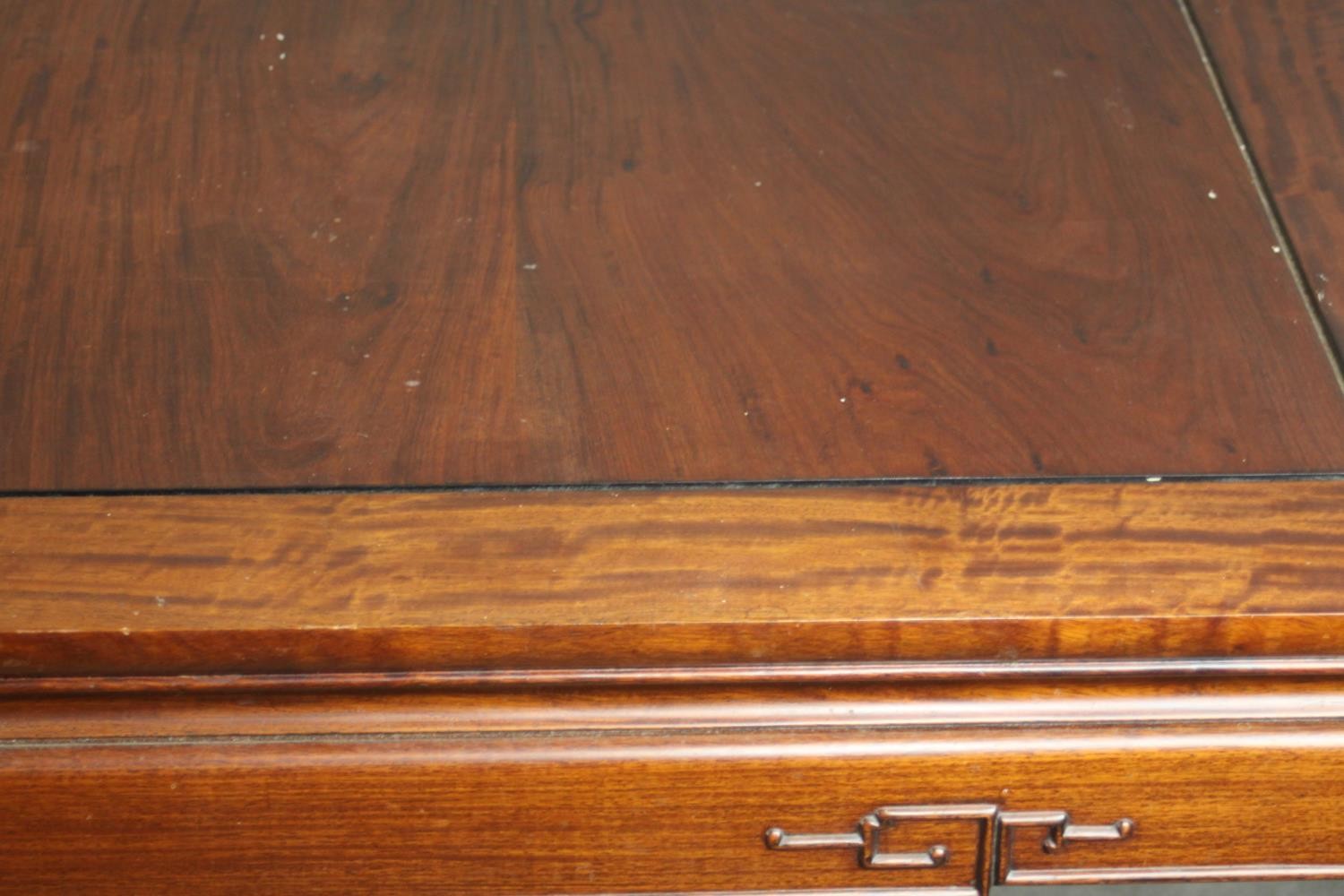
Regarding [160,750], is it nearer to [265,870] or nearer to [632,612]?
[265,870]

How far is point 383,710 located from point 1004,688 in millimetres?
243

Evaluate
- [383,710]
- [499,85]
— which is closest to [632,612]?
[383,710]

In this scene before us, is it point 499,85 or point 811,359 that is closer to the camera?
point 811,359

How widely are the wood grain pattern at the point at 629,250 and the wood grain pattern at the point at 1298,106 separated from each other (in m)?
0.02

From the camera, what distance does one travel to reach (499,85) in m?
0.83

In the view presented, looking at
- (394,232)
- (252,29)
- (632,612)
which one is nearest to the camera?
(632,612)

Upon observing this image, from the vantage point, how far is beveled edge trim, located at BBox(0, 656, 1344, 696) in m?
0.60

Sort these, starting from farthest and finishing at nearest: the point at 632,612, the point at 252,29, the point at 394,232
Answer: the point at 252,29 < the point at 394,232 < the point at 632,612

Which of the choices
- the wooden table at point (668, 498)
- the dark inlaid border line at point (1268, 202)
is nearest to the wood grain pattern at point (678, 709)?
the wooden table at point (668, 498)

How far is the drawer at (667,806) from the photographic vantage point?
2.07 feet

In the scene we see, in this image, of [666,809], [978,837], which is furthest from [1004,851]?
[666,809]

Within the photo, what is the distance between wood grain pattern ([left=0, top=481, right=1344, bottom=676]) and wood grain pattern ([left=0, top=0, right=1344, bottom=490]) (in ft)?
0.06

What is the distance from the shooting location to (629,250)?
2.40 ft

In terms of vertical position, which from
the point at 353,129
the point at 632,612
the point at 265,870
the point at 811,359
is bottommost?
the point at 265,870
